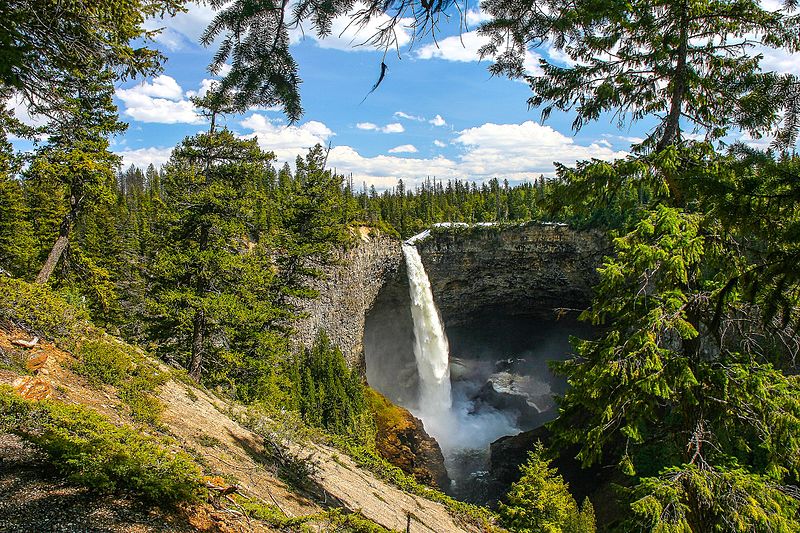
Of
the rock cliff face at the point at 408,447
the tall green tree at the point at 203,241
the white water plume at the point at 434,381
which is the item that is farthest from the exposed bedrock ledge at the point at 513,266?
the tall green tree at the point at 203,241

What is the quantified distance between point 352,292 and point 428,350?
1172 cm

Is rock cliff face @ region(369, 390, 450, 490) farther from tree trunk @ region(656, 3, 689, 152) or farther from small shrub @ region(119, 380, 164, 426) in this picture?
tree trunk @ region(656, 3, 689, 152)

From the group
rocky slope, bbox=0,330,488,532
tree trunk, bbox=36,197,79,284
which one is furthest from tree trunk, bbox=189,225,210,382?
tree trunk, bbox=36,197,79,284

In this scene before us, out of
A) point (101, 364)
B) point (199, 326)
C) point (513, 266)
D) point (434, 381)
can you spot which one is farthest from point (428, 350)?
point (101, 364)

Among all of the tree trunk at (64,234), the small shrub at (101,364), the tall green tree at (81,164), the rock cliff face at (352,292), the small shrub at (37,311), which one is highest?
the tall green tree at (81,164)

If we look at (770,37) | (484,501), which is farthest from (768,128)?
(484,501)

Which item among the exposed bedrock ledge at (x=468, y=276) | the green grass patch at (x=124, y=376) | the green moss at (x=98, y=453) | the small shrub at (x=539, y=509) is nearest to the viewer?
the green moss at (x=98, y=453)

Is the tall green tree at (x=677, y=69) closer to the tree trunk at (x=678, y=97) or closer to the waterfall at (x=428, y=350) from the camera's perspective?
the tree trunk at (x=678, y=97)

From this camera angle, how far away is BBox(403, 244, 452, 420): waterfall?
3616 centimetres

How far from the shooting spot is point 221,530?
479 cm

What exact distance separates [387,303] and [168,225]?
24040 millimetres

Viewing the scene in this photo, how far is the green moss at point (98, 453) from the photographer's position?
431 centimetres

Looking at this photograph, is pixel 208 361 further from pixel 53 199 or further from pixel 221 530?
pixel 53 199

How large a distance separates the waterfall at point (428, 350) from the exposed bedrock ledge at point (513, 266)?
2.38 metres
